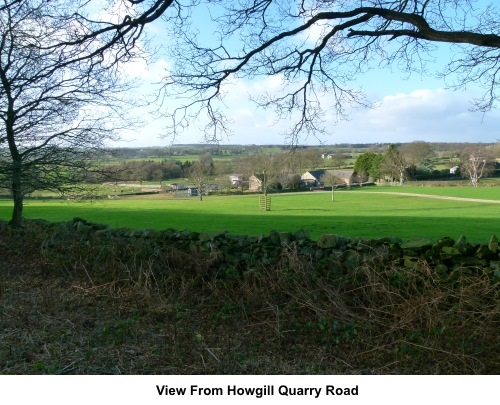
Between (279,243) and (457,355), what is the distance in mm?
3614

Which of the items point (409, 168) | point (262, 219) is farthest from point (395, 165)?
point (262, 219)

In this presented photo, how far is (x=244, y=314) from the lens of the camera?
5.55 metres

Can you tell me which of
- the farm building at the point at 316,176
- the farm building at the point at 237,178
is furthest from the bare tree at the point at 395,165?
the farm building at the point at 237,178

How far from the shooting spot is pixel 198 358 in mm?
4277

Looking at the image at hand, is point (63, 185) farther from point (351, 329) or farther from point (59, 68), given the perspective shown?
point (351, 329)

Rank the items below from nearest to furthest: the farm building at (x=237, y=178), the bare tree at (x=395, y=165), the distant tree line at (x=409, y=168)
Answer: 1. the farm building at (x=237, y=178)
2. the distant tree line at (x=409, y=168)
3. the bare tree at (x=395, y=165)

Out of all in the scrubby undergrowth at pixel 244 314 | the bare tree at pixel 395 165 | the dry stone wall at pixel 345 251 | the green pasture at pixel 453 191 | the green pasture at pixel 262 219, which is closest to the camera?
→ the scrubby undergrowth at pixel 244 314

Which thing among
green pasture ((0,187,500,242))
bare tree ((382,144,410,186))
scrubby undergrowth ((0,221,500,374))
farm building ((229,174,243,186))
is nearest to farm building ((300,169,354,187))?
green pasture ((0,187,500,242))

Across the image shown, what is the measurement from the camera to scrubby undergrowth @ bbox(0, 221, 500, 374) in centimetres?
420

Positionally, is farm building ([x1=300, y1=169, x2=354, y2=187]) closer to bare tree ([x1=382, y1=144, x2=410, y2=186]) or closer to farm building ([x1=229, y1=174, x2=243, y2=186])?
bare tree ([x1=382, y1=144, x2=410, y2=186])

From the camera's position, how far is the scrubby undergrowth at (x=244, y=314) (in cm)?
420

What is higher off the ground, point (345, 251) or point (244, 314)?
point (345, 251)

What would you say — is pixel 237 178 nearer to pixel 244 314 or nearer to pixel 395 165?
pixel 395 165

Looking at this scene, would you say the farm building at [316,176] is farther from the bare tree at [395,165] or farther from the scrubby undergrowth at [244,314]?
the scrubby undergrowth at [244,314]
